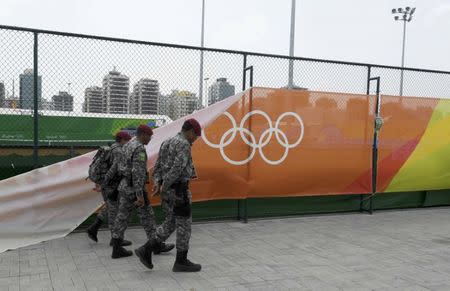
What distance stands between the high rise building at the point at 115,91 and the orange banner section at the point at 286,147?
4.77 ft

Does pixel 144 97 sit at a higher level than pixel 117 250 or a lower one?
higher

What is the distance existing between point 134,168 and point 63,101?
263 cm

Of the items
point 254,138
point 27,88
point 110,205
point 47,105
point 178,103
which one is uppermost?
point 27,88

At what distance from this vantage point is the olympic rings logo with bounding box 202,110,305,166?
24.1 feet

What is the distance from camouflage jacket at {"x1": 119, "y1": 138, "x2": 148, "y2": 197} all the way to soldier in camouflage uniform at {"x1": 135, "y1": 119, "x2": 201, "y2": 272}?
12.9 inches

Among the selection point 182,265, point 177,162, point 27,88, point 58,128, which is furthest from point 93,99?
point 58,128

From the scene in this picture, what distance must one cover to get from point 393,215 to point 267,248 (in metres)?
3.73

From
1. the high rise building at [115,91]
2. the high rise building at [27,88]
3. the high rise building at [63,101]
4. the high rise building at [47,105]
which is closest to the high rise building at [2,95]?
the high rise building at [27,88]

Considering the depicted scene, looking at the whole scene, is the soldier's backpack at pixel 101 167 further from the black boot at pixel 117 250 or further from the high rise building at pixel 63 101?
the high rise building at pixel 63 101

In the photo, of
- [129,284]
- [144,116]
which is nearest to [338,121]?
[144,116]

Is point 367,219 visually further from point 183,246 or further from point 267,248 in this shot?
point 183,246

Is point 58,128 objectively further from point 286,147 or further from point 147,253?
point 147,253

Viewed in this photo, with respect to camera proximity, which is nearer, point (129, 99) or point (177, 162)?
point (177, 162)

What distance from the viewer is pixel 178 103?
753 cm
